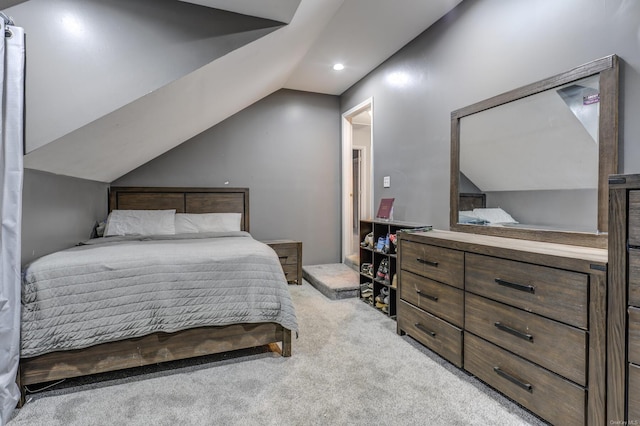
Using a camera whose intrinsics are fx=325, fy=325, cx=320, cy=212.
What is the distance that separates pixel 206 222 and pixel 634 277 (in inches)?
138

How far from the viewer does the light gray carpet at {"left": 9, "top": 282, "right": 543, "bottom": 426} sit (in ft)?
5.10

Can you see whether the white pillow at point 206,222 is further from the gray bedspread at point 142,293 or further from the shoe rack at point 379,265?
the shoe rack at point 379,265

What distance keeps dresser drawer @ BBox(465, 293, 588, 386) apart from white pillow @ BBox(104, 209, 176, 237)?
2.89 m

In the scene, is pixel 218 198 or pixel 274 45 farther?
pixel 218 198

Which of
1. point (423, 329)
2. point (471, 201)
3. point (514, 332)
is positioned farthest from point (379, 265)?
point (514, 332)

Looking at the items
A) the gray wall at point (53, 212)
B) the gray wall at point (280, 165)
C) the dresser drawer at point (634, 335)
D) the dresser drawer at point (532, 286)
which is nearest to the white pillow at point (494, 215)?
the dresser drawer at point (532, 286)

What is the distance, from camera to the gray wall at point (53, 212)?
192cm

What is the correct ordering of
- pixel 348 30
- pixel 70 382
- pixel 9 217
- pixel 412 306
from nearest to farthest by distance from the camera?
pixel 9 217, pixel 70 382, pixel 412 306, pixel 348 30

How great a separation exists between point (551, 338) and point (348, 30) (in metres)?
2.71

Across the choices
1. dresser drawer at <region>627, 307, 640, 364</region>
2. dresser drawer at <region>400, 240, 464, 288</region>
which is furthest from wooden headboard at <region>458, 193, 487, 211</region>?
dresser drawer at <region>627, 307, 640, 364</region>

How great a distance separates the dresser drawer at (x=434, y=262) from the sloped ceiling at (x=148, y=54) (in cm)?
182

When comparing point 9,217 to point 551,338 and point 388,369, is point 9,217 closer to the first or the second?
point 388,369

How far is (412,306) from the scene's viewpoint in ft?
7.69

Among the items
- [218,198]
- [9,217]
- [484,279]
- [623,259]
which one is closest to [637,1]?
[623,259]
